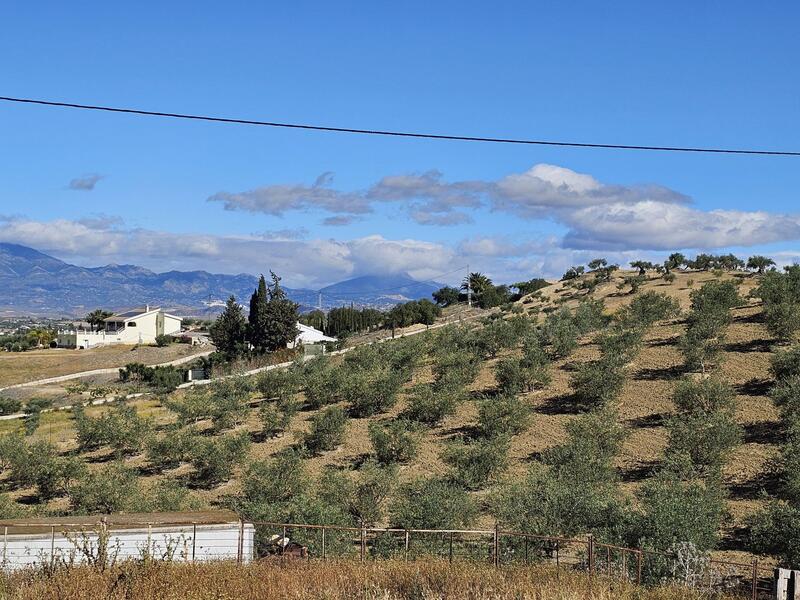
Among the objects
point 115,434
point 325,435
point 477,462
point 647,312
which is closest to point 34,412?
point 115,434

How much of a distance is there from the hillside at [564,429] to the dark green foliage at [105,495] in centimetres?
136

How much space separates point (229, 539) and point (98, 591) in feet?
20.4

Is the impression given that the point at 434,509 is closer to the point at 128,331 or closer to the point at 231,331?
the point at 231,331

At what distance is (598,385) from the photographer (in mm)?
29625

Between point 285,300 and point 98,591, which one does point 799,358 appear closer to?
point 98,591

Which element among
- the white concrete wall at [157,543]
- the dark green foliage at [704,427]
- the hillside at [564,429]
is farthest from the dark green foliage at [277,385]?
the white concrete wall at [157,543]

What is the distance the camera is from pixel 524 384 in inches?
1276

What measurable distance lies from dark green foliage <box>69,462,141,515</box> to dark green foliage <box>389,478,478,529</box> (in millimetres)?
7804

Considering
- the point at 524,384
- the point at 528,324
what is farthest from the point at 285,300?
the point at 524,384

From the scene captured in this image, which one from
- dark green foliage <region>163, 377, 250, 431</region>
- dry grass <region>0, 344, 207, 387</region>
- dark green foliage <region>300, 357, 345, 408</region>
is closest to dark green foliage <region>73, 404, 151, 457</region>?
dark green foliage <region>163, 377, 250, 431</region>

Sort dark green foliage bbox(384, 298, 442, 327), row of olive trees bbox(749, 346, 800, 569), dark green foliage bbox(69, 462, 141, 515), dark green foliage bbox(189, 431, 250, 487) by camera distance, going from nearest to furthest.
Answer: row of olive trees bbox(749, 346, 800, 569), dark green foliage bbox(69, 462, 141, 515), dark green foliage bbox(189, 431, 250, 487), dark green foliage bbox(384, 298, 442, 327)

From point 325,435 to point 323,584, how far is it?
17934 millimetres

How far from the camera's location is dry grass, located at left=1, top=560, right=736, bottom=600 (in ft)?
32.4

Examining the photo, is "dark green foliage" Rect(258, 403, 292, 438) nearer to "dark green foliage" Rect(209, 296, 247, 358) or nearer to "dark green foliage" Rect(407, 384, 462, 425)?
"dark green foliage" Rect(407, 384, 462, 425)
